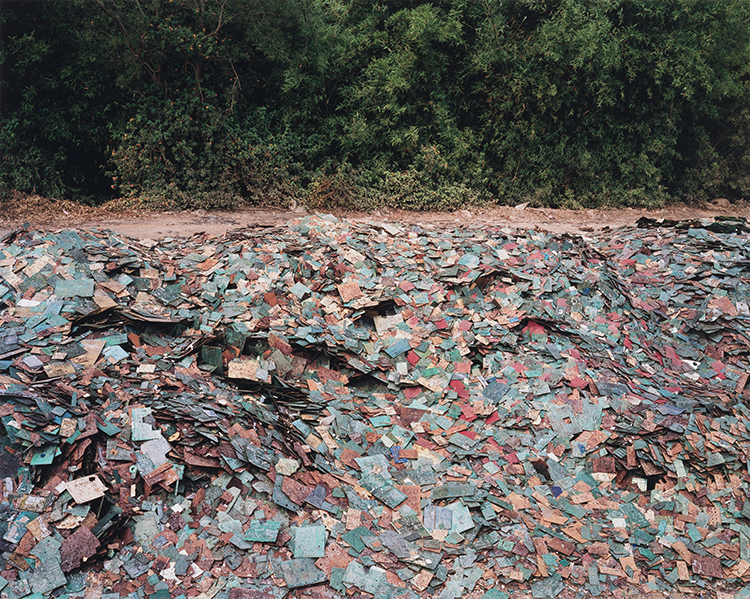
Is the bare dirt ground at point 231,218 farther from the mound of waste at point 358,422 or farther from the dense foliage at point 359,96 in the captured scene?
the mound of waste at point 358,422

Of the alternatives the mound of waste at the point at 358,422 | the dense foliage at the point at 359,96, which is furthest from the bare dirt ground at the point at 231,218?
the mound of waste at the point at 358,422

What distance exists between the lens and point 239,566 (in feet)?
13.9

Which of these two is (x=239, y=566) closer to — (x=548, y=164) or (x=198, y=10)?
(x=198, y=10)

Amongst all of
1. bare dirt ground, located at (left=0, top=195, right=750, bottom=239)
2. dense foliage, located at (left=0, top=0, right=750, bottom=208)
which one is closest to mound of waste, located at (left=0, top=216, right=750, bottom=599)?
bare dirt ground, located at (left=0, top=195, right=750, bottom=239)

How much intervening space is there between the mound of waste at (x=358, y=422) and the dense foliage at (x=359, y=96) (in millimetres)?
5315

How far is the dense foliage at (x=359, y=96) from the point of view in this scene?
37.7 ft

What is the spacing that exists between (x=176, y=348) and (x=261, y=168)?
775 centimetres

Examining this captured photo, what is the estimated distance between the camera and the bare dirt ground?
10.9m

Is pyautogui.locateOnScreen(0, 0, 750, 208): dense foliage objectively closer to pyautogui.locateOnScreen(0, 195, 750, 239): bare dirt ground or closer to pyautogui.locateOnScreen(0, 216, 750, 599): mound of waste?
pyautogui.locateOnScreen(0, 195, 750, 239): bare dirt ground

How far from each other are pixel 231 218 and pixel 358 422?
25.3 ft

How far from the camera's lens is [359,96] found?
13.2 metres

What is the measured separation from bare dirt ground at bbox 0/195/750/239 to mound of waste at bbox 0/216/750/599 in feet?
9.76

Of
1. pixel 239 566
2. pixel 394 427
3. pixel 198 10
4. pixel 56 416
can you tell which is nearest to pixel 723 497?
pixel 394 427

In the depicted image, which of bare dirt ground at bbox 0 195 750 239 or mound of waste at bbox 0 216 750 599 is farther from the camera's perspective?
bare dirt ground at bbox 0 195 750 239
